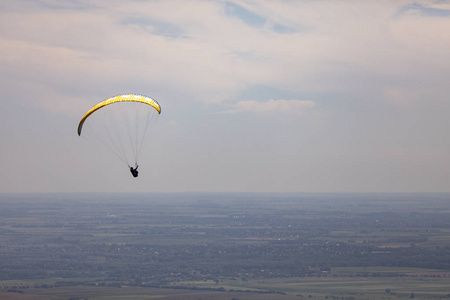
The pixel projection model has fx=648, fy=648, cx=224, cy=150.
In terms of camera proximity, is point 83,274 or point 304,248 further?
point 304,248

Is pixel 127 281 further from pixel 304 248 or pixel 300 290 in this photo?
pixel 304 248

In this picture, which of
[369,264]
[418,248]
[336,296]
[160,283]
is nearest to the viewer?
[336,296]

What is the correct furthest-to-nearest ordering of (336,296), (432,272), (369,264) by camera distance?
(369,264), (432,272), (336,296)

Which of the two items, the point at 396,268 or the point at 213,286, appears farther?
the point at 396,268

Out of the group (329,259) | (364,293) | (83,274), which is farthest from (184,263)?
(364,293)

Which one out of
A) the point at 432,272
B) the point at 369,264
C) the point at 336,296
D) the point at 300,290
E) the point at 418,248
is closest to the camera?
the point at 336,296

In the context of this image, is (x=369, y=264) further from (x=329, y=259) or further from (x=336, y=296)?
(x=336, y=296)

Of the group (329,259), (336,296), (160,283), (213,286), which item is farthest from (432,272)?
(160,283)

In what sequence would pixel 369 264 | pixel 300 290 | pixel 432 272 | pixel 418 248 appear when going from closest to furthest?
pixel 300 290
pixel 432 272
pixel 369 264
pixel 418 248

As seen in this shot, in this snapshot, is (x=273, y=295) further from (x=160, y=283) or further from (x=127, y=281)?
(x=127, y=281)
